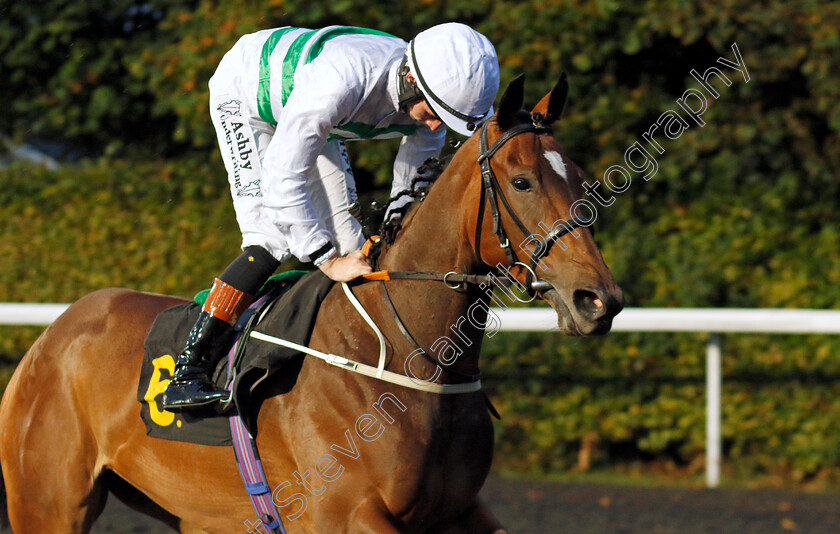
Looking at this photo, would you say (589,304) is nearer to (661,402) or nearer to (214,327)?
(214,327)

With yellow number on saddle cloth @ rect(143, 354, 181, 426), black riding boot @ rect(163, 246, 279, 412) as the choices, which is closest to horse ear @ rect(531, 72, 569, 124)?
black riding boot @ rect(163, 246, 279, 412)

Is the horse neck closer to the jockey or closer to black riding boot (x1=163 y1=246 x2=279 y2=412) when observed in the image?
the jockey

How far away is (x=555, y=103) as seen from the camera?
97.9 inches

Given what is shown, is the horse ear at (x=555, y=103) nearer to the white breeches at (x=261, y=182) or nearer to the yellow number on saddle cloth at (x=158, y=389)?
the white breeches at (x=261, y=182)

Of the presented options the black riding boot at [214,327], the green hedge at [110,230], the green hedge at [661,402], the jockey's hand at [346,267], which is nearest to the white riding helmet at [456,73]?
the jockey's hand at [346,267]

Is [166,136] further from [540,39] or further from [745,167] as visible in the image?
[745,167]

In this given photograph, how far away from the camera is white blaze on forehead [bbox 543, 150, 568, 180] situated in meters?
2.29

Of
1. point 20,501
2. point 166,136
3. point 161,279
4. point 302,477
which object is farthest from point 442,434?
point 166,136

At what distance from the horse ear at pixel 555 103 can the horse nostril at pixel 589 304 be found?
1.74ft

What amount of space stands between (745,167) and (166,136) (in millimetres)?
3903

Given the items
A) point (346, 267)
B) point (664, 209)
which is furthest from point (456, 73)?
point (664, 209)

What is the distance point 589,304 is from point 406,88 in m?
0.86

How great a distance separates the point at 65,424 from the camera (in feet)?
10.4

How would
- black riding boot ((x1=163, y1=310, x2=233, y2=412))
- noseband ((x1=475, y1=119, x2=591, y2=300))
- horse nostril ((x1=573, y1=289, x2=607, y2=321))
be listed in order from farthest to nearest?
black riding boot ((x1=163, y1=310, x2=233, y2=412))
noseband ((x1=475, y1=119, x2=591, y2=300))
horse nostril ((x1=573, y1=289, x2=607, y2=321))
